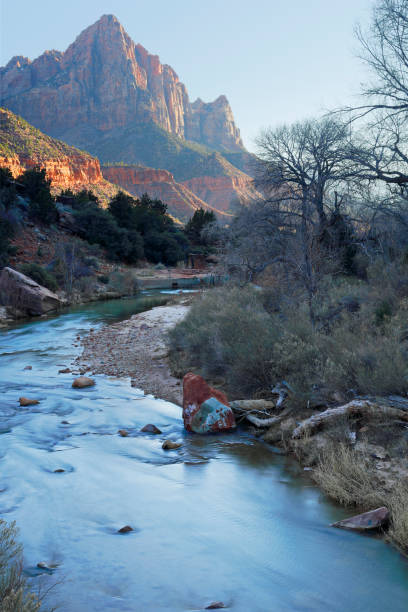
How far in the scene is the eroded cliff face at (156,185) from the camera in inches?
4168

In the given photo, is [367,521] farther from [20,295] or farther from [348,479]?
[20,295]

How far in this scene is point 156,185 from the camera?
10750cm

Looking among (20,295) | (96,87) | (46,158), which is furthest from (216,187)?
(20,295)

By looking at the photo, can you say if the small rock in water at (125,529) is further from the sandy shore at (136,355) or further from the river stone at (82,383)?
the river stone at (82,383)

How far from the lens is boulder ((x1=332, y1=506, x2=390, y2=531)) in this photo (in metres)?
3.67

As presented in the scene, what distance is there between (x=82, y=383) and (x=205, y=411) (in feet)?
11.4

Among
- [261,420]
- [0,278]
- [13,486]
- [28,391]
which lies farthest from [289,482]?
[0,278]

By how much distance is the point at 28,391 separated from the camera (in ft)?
28.3

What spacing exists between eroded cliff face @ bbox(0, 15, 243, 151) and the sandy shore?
136464mm

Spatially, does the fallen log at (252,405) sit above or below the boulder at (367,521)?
above

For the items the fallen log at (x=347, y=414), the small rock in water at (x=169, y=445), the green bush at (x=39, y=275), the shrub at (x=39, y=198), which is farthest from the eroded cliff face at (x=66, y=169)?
the fallen log at (x=347, y=414)

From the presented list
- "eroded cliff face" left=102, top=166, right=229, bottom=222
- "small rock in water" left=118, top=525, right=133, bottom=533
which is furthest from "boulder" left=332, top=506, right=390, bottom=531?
"eroded cliff face" left=102, top=166, right=229, bottom=222

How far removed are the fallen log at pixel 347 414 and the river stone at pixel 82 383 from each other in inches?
192

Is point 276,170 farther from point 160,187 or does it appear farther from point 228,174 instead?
point 228,174
